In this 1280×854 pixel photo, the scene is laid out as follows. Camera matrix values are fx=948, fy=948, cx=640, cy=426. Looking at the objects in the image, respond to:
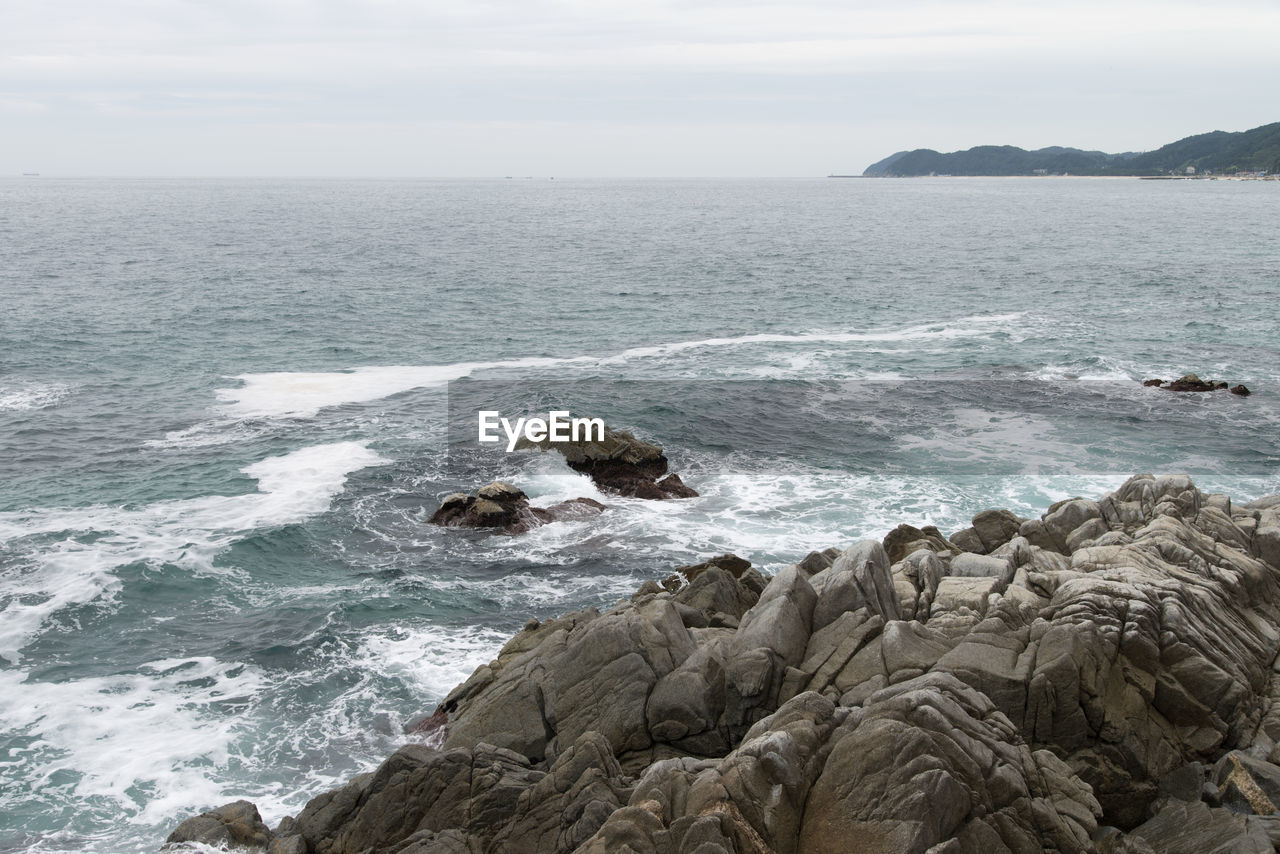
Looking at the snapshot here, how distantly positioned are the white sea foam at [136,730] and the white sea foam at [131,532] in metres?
3.15

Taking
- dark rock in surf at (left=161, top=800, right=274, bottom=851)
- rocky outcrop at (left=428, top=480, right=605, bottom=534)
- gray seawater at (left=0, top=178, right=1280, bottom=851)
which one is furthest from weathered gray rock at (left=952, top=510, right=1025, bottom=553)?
dark rock in surf at (left=161, top=800, right=274, bottom=851)

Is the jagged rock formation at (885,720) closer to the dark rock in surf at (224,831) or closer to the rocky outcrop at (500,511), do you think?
the dark rock in surf at (224,831)

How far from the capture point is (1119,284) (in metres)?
87.8

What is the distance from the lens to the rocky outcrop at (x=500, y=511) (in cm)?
3375

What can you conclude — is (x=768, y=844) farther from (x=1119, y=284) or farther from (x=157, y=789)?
(x=1119, y=284)

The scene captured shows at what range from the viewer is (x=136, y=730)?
22.3m

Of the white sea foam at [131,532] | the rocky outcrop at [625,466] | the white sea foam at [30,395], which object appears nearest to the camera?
the white sea foam at [131,532]

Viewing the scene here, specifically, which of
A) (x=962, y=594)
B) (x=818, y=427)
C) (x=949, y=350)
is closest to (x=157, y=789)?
(x=962, y=594)

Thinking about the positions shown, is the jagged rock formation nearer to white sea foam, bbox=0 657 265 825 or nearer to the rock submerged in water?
white sea foam, bbox=0 657 265 825

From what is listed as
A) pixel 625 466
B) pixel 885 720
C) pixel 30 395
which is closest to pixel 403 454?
pixel 625 466

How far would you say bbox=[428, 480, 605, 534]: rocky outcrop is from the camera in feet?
111

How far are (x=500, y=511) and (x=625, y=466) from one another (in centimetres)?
677

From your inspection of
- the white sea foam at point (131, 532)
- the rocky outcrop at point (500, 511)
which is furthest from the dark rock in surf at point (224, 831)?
the rocky outcrop at point (500, 511)

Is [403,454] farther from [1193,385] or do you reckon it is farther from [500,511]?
[1193,385]
